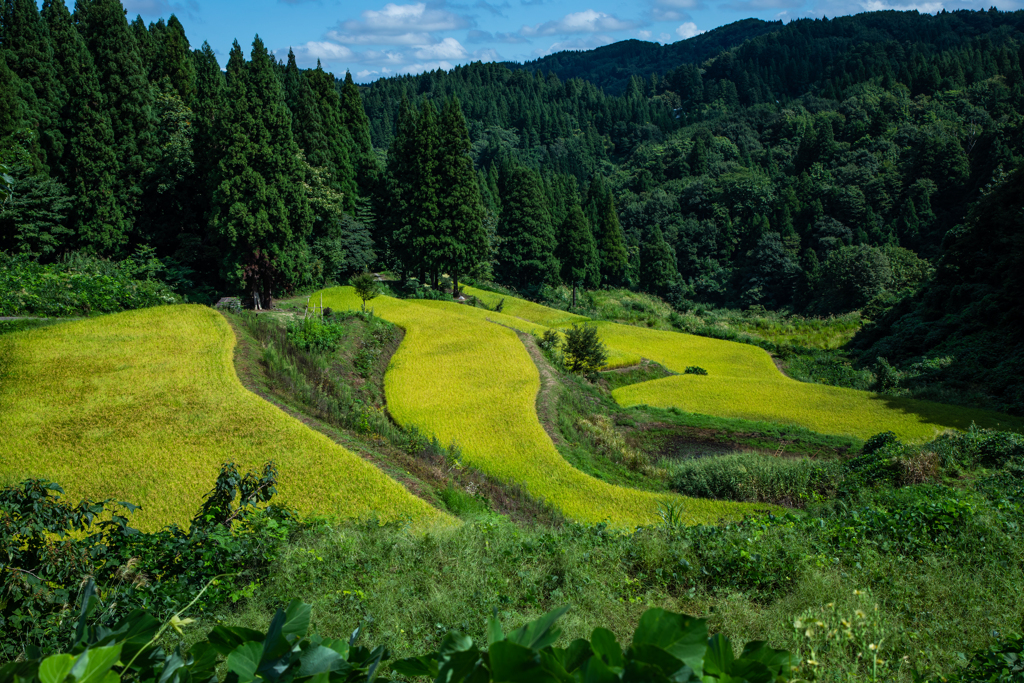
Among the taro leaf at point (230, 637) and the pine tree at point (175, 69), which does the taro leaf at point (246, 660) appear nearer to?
the taro leaf at point (230, 637)

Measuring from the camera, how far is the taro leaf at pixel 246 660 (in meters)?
1.46

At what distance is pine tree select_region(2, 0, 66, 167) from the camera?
2616cm

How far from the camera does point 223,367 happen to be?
12.9 m

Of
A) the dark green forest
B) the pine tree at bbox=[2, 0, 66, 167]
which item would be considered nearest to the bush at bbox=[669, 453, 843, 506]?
the dark green forest

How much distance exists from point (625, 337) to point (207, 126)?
20286 mm

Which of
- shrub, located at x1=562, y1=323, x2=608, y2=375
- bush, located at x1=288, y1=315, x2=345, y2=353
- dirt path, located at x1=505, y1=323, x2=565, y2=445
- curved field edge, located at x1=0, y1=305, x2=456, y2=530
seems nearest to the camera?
curved field edge, located at x1=0, y1=305, x2=456, y2=530

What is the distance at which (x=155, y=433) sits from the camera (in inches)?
396

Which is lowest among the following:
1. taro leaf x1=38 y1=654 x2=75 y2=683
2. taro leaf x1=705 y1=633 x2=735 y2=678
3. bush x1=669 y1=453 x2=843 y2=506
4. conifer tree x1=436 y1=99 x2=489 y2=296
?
bush x1=669 y1=453 x2=843 y2=506

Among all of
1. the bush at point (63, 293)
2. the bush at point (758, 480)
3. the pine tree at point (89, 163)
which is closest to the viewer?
the bush at point (758, 480)

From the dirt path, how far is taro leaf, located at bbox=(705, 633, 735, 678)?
11.9 meters

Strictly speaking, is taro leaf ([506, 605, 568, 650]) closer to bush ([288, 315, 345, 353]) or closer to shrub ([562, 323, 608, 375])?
bush ([288, 315, 345, 353])

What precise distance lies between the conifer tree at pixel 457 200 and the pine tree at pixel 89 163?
1430cm

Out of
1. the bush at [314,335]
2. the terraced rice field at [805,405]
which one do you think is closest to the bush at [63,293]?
the bush at [314,335]

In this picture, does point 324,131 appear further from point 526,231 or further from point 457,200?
point 526,231
